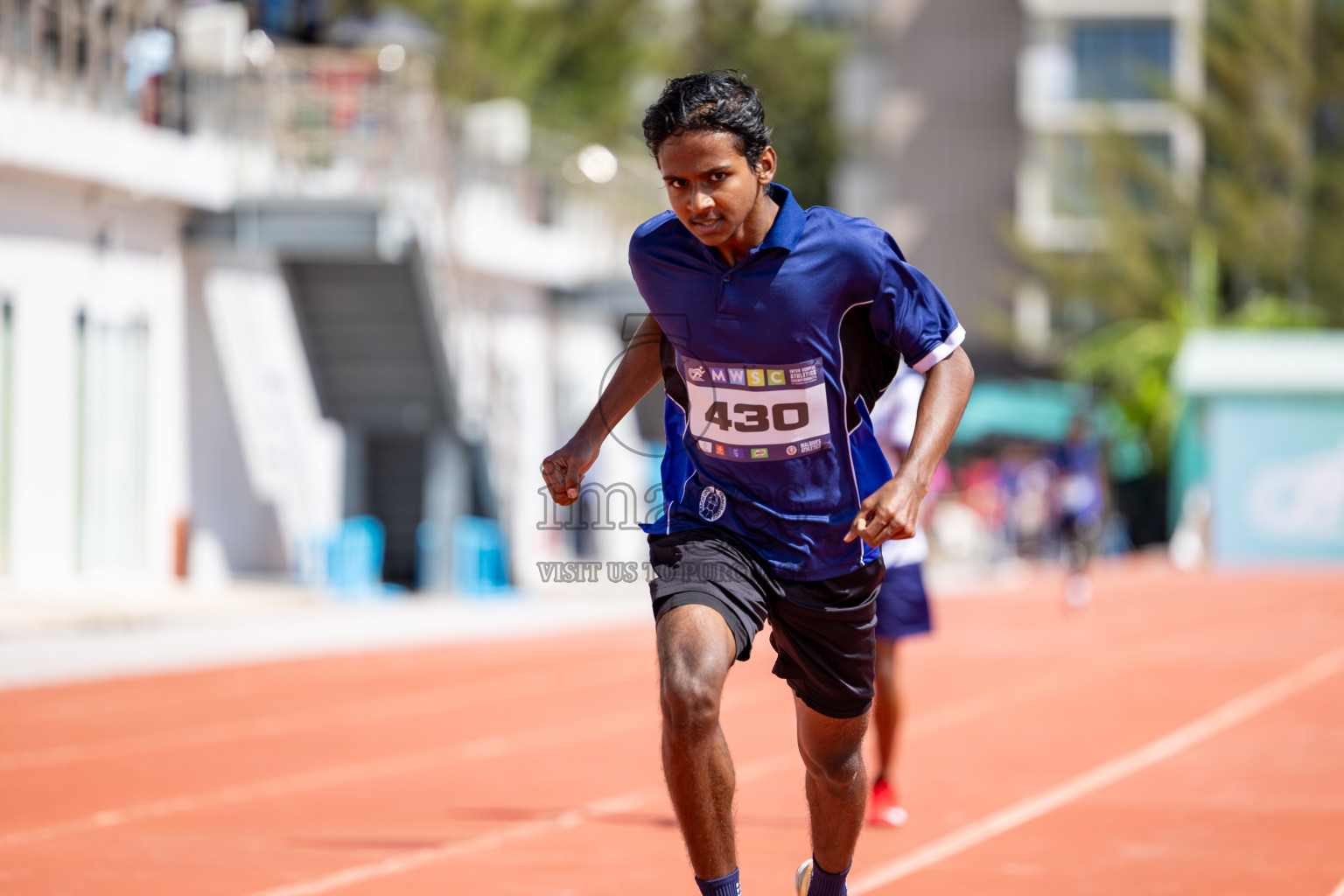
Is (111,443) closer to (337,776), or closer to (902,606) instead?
(337,776)

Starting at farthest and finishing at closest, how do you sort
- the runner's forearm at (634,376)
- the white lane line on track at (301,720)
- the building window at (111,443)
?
1. the building window at (111,443)
2. the white lane line on track at (301,720)
3. the runner's forearm at (634,376)

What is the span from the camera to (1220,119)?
161 feet

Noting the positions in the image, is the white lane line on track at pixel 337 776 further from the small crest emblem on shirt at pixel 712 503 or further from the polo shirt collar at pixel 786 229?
the polo shirt collar at pixel 786 229

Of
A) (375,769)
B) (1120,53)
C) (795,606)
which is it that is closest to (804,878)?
(795,606)

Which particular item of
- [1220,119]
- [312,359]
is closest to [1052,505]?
[312,359]

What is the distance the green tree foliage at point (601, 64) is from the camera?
4656 cm

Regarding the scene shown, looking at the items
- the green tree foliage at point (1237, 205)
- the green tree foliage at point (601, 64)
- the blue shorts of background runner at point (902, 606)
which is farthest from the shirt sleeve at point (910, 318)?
the green tree foliage at point (1237, 205)

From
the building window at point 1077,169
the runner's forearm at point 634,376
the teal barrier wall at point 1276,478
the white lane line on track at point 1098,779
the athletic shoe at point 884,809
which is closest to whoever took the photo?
the runner's forearm at point 634,376

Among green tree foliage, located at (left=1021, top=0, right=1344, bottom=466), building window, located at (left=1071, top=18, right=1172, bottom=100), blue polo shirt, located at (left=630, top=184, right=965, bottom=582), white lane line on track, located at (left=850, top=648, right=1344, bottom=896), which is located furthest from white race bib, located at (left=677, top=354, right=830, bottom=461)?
building window, located at (left=1071, top=18, right=1172, bottom=100)

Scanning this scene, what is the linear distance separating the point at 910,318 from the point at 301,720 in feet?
26.4

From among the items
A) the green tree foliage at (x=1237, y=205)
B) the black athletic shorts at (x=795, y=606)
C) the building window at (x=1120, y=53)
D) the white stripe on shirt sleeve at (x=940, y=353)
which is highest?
the building window at (x=1120, y=53)

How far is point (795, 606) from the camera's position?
4.62 meters

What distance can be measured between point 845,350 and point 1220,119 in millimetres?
47021

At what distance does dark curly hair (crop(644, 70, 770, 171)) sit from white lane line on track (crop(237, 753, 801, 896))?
303 cm
